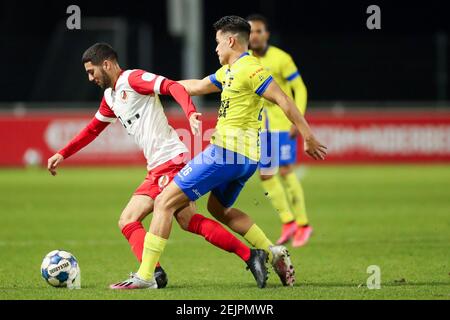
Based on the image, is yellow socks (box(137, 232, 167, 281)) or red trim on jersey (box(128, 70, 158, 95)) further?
red trim on jersey (box(128, 70, 158, 95))

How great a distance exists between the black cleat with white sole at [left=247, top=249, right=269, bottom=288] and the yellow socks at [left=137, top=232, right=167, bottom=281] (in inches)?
29.3

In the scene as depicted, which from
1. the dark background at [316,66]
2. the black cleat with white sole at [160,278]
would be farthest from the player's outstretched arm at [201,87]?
the dark background at [316,66]

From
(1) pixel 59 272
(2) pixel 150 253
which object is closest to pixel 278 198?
(2) pixel 150 253

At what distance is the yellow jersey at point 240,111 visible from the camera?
787 cm

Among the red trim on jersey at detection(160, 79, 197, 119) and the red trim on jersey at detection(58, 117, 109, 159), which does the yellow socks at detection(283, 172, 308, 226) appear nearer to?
the red trim on jersey at detection(58, 117, 109, 159)

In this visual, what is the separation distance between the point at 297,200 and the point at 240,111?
3.82 meters

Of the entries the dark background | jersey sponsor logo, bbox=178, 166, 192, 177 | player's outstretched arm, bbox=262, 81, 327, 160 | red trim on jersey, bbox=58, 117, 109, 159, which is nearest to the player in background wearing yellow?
red trim on jersey, bbox=58, 117, 109, 159

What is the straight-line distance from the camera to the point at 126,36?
81.4 ft


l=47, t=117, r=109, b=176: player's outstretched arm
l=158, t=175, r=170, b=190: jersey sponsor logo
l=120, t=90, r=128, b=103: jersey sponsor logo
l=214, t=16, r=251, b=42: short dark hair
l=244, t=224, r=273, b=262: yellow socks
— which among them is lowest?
l=244, t=224, r=273, b=262: yellow socks

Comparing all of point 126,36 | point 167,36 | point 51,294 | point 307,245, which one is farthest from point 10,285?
point 167,36

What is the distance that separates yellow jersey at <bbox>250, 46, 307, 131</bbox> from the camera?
11.5m

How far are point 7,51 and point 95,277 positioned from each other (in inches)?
695

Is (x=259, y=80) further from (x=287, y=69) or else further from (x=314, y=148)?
(x=287, y=69)
